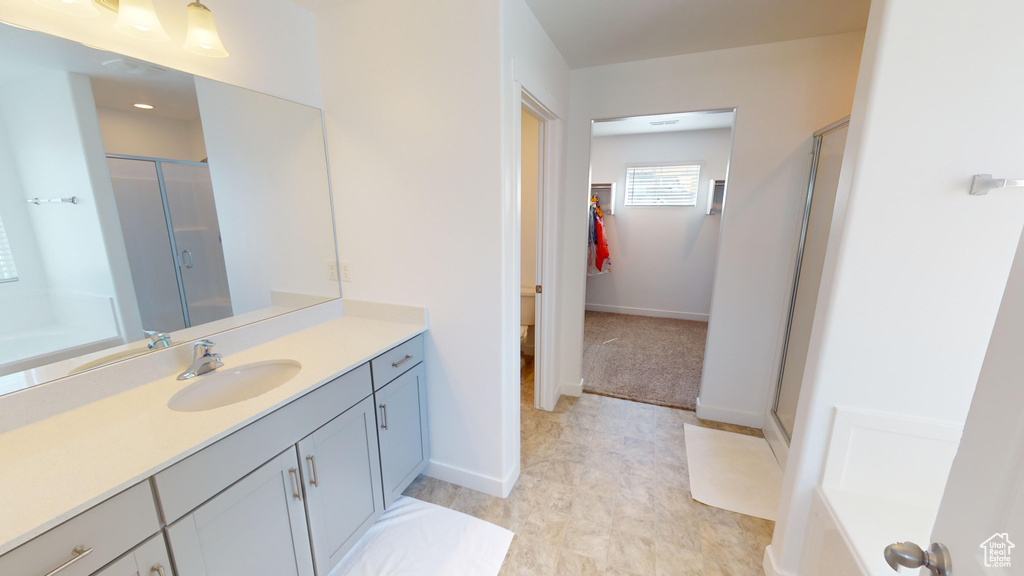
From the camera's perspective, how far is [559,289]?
272 centimetres

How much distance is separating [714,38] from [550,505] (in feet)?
8.86

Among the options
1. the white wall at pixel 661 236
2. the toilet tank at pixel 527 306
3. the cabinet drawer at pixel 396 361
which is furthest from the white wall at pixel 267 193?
the white wall at pixel 661 236

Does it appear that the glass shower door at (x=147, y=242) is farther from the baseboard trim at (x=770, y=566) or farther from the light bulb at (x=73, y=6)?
the baseboard trim at (x=770, y=566)

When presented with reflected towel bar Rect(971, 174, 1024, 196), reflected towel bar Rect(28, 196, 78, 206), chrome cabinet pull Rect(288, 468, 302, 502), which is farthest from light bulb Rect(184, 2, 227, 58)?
reflected towel bar Rect(971, 174, 1024, 196)

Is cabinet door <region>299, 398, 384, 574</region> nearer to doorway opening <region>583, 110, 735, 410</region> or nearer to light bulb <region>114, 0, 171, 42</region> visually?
light bulb <region>114, 0, 171, 42</region>

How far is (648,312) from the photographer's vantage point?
516 cm

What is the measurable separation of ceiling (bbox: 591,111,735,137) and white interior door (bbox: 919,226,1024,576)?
3.54 metres

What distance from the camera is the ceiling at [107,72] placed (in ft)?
3.33

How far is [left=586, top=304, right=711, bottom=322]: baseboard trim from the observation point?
4.93m

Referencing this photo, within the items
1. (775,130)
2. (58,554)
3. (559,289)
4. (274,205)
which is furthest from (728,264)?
(58,554)

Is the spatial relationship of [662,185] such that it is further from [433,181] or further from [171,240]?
[171,240]

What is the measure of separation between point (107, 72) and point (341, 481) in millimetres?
1633

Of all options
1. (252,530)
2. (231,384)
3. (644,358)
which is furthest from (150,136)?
(644,358)

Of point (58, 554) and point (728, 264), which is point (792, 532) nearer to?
point (728, 264)
